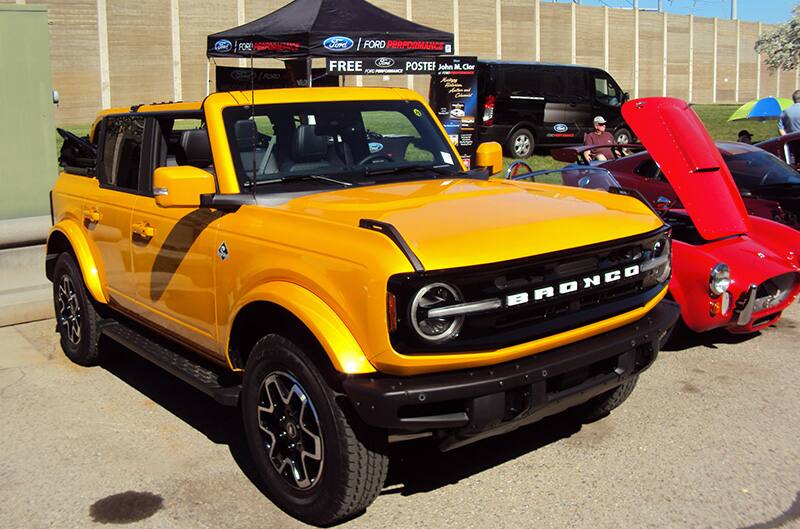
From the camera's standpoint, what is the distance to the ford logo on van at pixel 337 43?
13289mm

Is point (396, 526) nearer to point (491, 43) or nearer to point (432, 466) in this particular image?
point (432, 466)

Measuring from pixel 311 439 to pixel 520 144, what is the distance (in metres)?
18.1

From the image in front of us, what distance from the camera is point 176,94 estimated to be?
115 ft

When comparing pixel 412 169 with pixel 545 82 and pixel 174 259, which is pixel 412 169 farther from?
pixel 545 82

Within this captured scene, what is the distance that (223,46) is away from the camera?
1481 cm

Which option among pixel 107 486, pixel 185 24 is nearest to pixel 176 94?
pixel 185 24

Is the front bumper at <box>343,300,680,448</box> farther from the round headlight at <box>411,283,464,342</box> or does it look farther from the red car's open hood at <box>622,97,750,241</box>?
the red car's open hood at <box>622,97,750,241</box>

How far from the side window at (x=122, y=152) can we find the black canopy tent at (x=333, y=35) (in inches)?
292

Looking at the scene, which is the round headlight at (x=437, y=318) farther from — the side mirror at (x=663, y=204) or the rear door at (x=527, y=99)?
the rear door at (x=527, y=99)

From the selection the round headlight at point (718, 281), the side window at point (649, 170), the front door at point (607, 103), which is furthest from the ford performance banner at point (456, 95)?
the round headlight at point (718, 281)

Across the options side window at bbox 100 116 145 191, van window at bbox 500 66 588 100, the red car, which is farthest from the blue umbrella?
side window at bbox 100 116 145 191

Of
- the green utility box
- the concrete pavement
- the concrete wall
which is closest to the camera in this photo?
the concrete pavement

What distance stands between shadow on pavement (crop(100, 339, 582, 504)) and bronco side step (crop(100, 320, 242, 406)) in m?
0.46

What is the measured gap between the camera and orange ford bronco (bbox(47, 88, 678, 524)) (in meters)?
3.49
